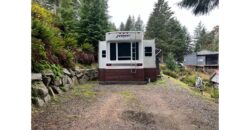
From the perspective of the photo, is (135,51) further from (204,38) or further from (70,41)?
(204,38)

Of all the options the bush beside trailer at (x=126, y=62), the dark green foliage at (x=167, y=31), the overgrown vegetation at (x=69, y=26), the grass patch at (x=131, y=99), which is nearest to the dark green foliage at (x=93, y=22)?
the overgrown vegetation at (x=69, y=26)

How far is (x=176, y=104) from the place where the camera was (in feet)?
6.30

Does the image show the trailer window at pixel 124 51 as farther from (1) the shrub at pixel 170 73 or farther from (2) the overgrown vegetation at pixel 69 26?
(1) the shrub at pixel 170 73

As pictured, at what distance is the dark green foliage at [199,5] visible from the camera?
5.98 feet

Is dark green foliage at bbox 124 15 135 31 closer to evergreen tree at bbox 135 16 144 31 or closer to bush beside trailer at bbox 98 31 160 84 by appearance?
evergreen tree at bbox 135 16 144 31

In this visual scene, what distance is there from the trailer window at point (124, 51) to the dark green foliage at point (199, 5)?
72 centimetres

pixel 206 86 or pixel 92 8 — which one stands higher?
pixel 92 8

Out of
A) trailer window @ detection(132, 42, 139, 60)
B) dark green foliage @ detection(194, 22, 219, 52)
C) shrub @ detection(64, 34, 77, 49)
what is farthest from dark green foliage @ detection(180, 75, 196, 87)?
shrub @ detection(64, 34, 77, 49)

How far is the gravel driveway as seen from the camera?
1672 mm

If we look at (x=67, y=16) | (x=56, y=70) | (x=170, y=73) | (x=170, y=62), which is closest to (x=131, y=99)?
(x=170, y=62)

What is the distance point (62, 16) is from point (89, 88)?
683 millimetres
